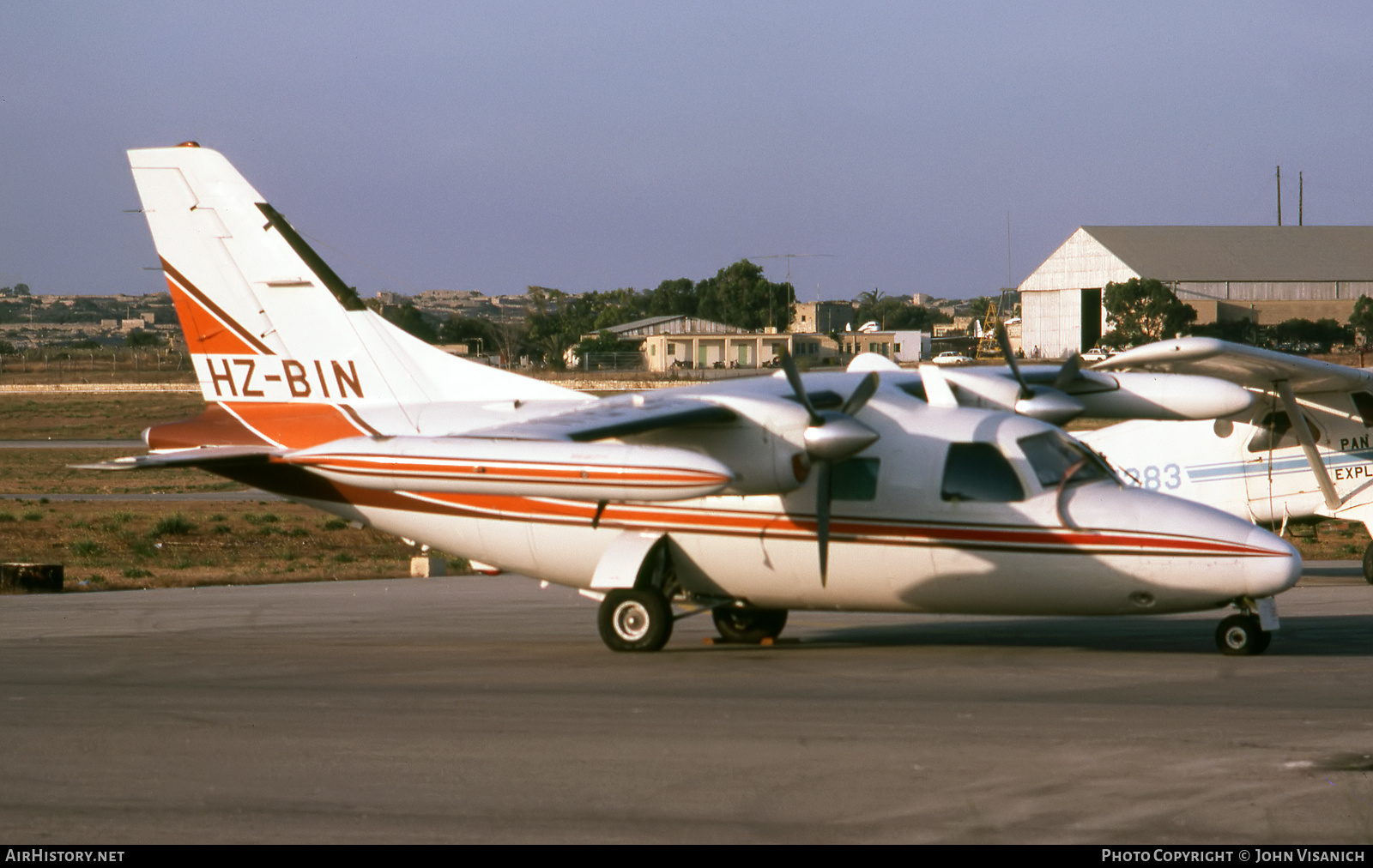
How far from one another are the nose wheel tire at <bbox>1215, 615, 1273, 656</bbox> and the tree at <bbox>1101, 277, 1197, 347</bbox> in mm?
62427

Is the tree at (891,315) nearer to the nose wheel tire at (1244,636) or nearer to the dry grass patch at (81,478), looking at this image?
the dry grass patch at (81,478)

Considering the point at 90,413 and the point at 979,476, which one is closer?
the point at 979,476

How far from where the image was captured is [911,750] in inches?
381

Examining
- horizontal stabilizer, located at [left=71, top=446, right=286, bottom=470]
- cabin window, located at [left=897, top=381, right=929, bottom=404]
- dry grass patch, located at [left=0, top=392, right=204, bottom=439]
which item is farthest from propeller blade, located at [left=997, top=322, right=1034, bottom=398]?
dry grass patch, located at [left=0, top=392, right=204, bottom=439]

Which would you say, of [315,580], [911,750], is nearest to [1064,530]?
[911,750]

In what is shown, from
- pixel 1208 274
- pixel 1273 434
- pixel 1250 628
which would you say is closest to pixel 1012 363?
pixel 1250 628

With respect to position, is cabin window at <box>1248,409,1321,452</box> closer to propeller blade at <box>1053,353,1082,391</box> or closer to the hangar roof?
propeller blade at <box>1053,353,1082,391</box>

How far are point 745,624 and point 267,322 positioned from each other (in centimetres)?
662

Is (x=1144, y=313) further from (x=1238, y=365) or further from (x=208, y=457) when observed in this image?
(x=208, y=457)

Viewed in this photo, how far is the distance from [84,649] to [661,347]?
255ft

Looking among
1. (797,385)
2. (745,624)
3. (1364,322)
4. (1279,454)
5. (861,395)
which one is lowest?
(745,624)

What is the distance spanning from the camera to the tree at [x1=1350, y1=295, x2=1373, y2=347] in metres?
74.2

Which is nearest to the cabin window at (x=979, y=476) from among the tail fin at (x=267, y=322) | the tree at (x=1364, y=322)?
the tail fin at (x=267, y=322)

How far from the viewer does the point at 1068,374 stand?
16422 mm
